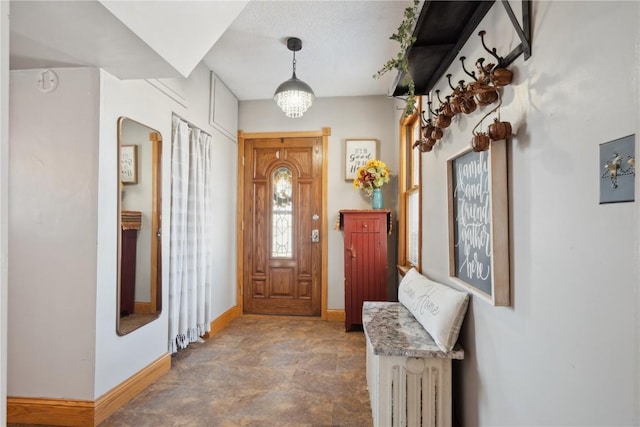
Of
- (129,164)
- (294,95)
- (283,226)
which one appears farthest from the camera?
(283,226)

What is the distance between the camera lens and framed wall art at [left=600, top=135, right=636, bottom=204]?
604 mm

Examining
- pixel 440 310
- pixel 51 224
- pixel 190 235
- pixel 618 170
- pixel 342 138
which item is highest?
pixel 342 138

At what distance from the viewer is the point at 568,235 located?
2.58ft

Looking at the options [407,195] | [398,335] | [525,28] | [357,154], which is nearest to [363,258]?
[407,195]

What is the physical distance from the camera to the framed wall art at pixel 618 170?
60 centimetres

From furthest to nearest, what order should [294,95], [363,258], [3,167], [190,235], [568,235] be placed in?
[363,258], [190,235], [294,95], [568,235], [3,167]

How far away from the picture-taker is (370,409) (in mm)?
1918

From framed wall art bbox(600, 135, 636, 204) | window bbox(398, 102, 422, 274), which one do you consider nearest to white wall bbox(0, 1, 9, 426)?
framed wall art bbox(600, 135, 636, 204)

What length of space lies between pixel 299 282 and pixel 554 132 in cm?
326

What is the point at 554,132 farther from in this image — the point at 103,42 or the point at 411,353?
the point at 103,42

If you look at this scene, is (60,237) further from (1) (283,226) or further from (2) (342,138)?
(2) (342,138)

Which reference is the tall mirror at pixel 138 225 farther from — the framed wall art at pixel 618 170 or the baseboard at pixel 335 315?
the framed wall art at pixel 618 170

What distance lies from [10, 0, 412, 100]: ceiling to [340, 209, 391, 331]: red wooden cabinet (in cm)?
148

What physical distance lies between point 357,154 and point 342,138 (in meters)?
0.28
